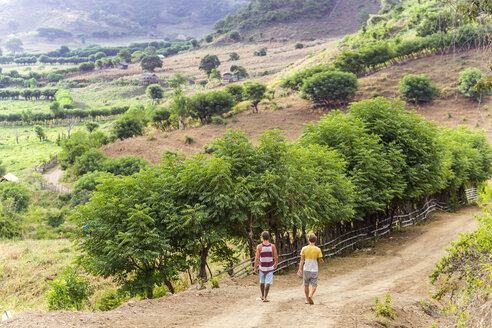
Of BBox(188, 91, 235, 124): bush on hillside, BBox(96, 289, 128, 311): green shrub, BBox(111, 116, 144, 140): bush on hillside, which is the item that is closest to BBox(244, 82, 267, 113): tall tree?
BBox(188, 91, 235, 124): bush on hillside

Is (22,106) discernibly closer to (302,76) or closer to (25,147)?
(25,147)

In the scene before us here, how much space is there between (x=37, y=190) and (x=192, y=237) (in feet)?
162

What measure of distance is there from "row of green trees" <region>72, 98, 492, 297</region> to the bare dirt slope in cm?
215

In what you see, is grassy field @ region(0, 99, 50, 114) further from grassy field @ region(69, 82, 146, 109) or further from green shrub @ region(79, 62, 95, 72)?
green shrub @ region(79, 62, 95, 72)

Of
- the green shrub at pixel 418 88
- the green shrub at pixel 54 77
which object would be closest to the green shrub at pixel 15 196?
the green shrub at pixel 418 88

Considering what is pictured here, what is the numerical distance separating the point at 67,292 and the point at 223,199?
5947 mm

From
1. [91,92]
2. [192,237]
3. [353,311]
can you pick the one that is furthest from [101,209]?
[91,92]

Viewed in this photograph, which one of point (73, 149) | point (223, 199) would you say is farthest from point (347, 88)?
point (223, 199)

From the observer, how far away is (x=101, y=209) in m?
13.7

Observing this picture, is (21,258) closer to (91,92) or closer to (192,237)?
(192,237)

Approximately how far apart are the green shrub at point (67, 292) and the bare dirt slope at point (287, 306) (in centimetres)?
307

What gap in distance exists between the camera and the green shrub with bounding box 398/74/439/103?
64.9 m

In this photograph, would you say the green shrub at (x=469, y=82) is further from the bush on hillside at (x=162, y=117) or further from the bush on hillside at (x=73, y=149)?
the bush on hillside at (x=73, y=149)

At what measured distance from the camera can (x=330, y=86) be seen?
66688mm
